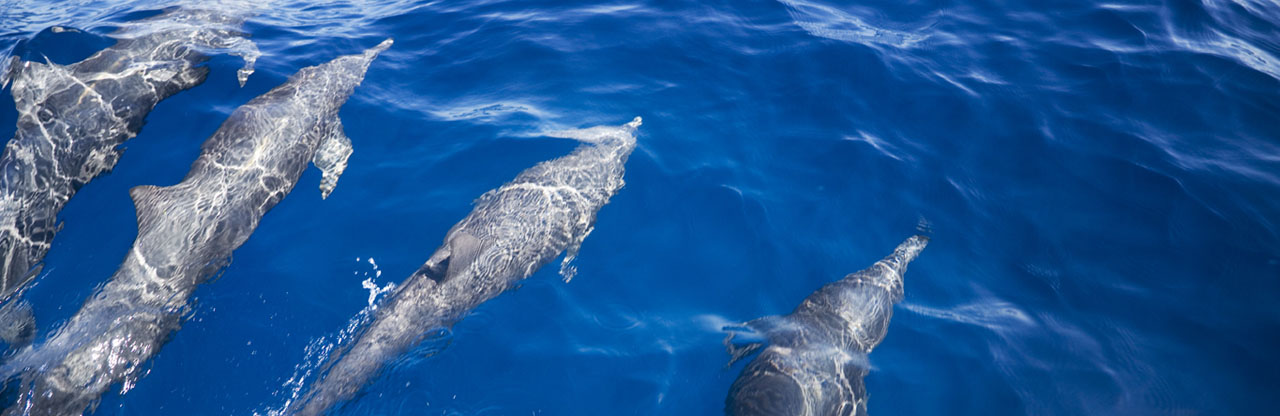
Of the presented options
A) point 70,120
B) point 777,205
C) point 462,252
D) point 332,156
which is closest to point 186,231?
point 332,156

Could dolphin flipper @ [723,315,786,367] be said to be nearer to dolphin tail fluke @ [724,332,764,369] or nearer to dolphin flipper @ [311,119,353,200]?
dolphin tail fluke @ [724,332,764,369]

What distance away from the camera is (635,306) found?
7156mm

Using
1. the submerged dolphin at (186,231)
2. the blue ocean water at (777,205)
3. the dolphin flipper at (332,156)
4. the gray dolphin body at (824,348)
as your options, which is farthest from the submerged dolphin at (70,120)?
the gray dolphin body at (824,348)

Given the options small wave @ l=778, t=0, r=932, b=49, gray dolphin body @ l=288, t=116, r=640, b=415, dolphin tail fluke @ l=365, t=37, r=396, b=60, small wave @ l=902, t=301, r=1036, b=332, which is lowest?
small wave @ l=902, t=301, r=1036, b=332

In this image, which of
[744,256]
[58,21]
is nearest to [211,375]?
[744,256]

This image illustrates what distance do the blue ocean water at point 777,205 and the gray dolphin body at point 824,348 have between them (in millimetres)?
230

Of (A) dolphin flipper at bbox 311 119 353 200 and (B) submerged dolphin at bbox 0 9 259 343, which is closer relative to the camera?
(B) submerged dolphin at bbox 0 9 259 343

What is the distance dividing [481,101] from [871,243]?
6.53m

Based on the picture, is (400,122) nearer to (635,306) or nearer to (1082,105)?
(635,306)

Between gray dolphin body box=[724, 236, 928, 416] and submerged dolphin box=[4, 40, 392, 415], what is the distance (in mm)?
5867

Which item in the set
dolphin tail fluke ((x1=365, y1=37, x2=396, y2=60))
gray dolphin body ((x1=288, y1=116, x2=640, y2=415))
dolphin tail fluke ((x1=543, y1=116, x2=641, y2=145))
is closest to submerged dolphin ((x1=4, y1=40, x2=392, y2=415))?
dolphin tail fluke ((x1=365, y1=37, x2=396, y2=60))

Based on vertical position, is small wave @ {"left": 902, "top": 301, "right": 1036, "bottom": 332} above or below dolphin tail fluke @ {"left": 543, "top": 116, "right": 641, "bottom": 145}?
below

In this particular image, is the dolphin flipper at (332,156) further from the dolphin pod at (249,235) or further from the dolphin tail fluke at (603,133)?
the dolphin tail fluke at (603,133)

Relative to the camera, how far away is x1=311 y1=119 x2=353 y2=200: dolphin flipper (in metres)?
8.77
